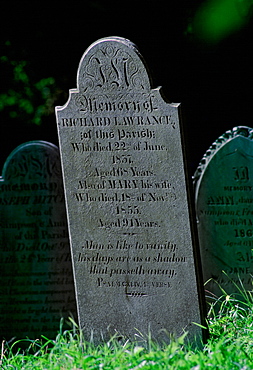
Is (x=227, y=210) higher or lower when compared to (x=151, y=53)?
lower

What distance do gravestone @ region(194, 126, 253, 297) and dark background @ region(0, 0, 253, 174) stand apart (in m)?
2.19

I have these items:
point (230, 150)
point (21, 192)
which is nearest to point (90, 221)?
point (21, 192)

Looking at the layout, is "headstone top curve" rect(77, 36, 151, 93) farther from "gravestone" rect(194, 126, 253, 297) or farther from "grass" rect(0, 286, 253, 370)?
"grass" rect(0, 286, 253, 370)

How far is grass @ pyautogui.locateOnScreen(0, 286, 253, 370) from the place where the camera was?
12.0 feet

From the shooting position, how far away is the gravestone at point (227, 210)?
17.6 ft

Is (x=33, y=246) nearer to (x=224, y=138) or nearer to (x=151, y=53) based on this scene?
(x=224, y=138)

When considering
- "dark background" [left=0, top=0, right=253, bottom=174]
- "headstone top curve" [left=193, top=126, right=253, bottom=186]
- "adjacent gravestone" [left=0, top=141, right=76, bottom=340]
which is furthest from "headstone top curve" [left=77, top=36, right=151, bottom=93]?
"dark background" [left=0, top=0, right=253, bottom=174]

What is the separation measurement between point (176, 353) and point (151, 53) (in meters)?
4.42

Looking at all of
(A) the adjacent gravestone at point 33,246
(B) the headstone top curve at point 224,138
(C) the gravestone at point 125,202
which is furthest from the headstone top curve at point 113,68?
(B) the headstone top curve at point 224,138

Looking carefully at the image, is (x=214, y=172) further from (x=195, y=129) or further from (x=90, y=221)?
(x=195, y=129)

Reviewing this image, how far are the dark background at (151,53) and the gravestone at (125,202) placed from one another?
309 centimetres

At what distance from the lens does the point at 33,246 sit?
5.47 metres

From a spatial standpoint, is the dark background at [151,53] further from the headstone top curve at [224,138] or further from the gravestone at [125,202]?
the gravestone at [125,202]

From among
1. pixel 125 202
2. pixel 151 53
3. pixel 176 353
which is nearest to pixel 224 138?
pixel 125 202
